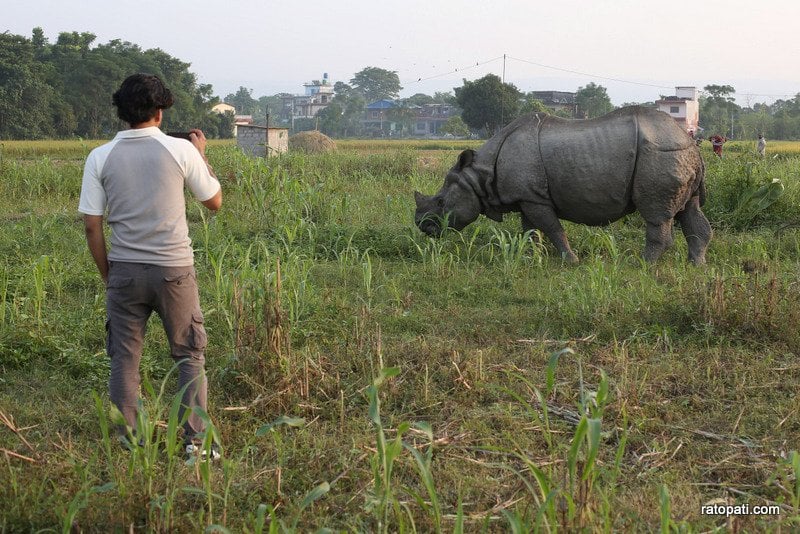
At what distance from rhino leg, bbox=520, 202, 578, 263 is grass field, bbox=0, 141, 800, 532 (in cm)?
26

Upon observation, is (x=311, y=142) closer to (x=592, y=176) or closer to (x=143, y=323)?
(x=592, y=176)

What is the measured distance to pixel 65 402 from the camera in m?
4.39

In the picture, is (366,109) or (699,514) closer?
(699,514)

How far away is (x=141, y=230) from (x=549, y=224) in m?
5.01

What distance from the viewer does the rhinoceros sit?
7535mm

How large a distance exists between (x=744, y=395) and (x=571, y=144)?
12.3 ft

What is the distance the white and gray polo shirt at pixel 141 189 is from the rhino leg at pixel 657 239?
501 centimetres

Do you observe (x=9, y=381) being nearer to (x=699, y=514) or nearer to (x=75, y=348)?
(x=75, y=348)

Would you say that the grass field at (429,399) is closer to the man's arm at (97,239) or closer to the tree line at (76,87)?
the man's arm at (97,239)

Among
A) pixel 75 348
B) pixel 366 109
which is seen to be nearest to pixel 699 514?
pixel 75 348

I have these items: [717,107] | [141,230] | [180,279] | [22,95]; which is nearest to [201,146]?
[141,230]

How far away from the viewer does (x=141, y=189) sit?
143 inches

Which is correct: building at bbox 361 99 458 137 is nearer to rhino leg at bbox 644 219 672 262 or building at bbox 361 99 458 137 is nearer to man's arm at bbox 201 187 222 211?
rhino leg at bbox 644 219 672 262

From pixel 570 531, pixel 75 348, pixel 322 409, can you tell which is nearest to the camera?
pixel 570 531
